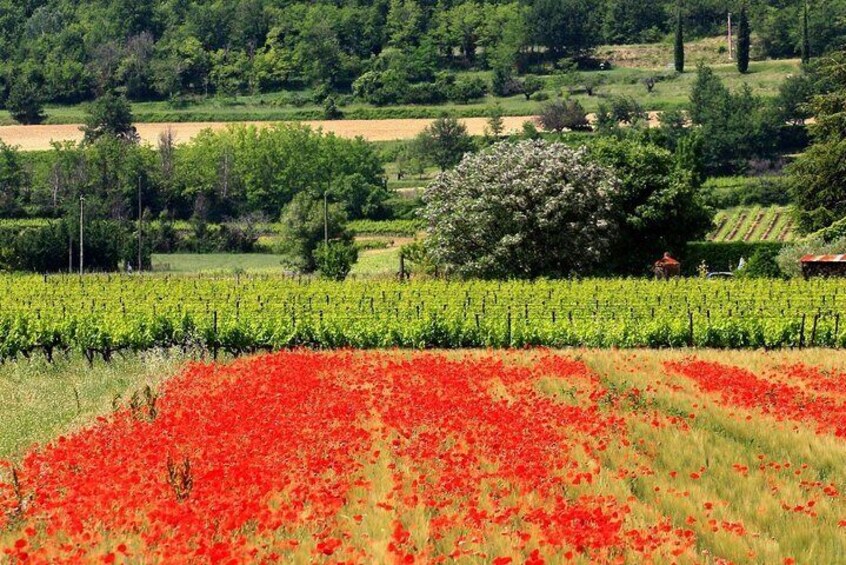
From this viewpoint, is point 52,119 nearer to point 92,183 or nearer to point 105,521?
point 92,183

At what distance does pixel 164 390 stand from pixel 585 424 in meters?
9.66

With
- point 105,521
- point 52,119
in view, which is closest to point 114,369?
point 105,521

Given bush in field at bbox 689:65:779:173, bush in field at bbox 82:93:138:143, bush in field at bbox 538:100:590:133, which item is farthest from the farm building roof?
bush in field at bbox 82:93:138:143

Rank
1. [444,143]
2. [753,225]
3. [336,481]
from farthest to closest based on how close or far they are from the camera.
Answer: [444,143], [753,225], [336,481]

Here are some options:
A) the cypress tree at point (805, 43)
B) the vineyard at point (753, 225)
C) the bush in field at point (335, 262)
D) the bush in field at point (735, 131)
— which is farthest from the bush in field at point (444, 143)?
the bush in field at point (335, 262)

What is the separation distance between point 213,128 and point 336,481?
157 metres

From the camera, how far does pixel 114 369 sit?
1240 inches

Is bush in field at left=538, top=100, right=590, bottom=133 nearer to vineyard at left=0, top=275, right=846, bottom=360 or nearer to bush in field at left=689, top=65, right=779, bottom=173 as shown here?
bush in field at left=689, top=65, right=779, bottom=173

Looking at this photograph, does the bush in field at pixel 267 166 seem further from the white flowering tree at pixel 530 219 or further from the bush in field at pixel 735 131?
the white flowering tree at pixel 530 219

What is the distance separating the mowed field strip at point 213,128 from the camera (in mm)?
155625

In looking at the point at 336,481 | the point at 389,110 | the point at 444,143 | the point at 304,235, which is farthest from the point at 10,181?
the point at 336,481

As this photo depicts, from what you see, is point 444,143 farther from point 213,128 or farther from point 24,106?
point 24,106

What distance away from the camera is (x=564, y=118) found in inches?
5773

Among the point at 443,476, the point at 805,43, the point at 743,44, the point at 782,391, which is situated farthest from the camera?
the point at 743,44
